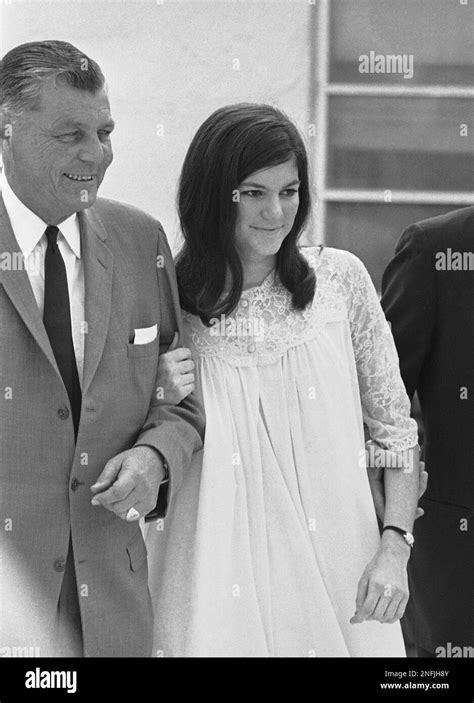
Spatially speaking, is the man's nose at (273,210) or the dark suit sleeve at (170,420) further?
the man's nose at (273,210)

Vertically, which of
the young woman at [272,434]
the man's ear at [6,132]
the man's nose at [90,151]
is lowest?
the young woman at [272,434]

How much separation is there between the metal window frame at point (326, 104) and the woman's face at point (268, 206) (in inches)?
39.6

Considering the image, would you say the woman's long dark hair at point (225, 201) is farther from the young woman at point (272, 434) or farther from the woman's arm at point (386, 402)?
the woman's arm at point (386, 402)

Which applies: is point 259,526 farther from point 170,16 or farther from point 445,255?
point 170,16

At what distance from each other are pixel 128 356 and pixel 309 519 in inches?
17.8

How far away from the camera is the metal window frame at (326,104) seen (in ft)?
9.16

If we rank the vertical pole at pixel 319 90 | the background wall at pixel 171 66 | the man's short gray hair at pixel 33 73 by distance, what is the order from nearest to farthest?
1. the man's short gray hair at pixel 33 73
2. the background wall at pixel 171 66
3. the vertical pole at pixel 319 90

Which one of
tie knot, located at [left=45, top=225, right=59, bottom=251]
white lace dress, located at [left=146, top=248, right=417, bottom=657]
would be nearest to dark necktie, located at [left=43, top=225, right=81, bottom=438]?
tie knot, located at [left=45, top=225, right=59, bottom=251]

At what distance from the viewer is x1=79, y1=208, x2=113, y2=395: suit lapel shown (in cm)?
156

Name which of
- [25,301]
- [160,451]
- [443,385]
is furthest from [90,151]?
[443,385]

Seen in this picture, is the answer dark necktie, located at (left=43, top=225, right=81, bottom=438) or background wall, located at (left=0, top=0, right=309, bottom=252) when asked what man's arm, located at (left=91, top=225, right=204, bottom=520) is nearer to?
dark necktie, located at (left=43, top=225, right=81, bottom=438)

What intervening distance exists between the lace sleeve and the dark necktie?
21.7 inches

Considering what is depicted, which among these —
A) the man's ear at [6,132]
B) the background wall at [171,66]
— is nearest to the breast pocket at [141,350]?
the man's ear at [6,132]
